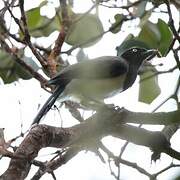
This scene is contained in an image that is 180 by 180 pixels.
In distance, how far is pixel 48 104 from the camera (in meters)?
2.84

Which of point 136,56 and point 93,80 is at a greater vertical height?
point 136,56

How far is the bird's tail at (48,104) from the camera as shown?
2.65 metres

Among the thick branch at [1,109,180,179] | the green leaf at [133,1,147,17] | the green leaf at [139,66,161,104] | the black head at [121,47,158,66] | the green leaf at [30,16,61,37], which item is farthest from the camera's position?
the black head at [121,47,158,66]

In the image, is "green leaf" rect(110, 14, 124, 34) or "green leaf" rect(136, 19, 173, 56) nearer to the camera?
"green leaf" rect(136, 19, 173, 56)

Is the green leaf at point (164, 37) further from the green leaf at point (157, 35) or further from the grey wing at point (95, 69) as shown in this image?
the grey wing at point (95, 69)

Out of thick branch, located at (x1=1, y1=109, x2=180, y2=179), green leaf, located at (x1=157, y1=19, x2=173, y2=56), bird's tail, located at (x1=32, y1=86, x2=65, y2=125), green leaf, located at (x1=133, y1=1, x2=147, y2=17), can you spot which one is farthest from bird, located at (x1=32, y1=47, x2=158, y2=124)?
thick branch, located at (x1=1, y1=109, x2=180, y2=179)

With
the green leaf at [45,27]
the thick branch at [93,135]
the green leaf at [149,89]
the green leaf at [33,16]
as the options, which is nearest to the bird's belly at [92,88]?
the green leaf at [45,27]

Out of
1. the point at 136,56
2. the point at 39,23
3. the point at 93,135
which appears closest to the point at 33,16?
the point at 39,23

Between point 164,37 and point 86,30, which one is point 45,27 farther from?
point 164,37

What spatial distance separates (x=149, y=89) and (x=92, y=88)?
2.34ft

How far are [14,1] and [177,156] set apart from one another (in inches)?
56.0

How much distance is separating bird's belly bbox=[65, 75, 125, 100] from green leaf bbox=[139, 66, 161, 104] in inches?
22.1

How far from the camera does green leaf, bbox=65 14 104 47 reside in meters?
2.77

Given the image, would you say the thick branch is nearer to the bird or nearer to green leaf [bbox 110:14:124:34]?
the bird
